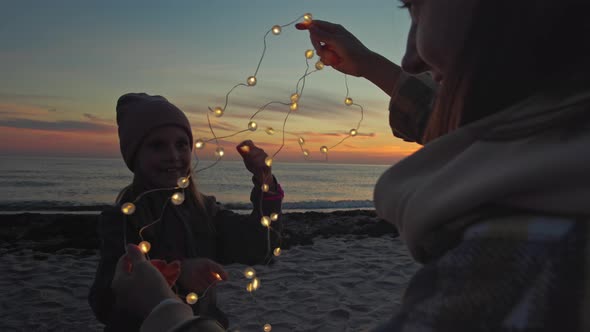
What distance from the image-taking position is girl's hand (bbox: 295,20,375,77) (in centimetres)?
150

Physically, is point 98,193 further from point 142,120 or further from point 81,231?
point 142,120

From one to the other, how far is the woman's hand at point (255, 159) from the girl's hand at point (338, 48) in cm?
66

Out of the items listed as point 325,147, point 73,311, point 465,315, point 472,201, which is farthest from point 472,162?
point 73,311

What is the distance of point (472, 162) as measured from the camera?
0.47 meters

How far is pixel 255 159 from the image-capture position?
6.87 feet

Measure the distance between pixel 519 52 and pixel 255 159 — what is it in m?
1.68

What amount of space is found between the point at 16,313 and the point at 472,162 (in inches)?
181

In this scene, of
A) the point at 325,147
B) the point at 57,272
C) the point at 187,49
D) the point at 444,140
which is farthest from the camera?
the point at 187,49

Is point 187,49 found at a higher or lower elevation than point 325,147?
higher

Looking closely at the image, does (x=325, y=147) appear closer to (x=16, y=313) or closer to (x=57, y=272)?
(x=16, y=313)

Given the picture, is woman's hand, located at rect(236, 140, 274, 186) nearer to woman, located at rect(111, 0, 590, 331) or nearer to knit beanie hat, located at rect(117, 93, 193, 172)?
knit beanie hat, located at rect(117, 93, 193, 172)

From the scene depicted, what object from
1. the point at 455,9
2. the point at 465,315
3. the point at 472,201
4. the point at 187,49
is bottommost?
the point at 465,315

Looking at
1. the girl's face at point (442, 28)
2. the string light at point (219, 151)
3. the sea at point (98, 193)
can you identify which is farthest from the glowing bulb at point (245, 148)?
the sea at point (98, 193)

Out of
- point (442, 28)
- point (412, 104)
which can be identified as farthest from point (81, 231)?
point (442, 28)
